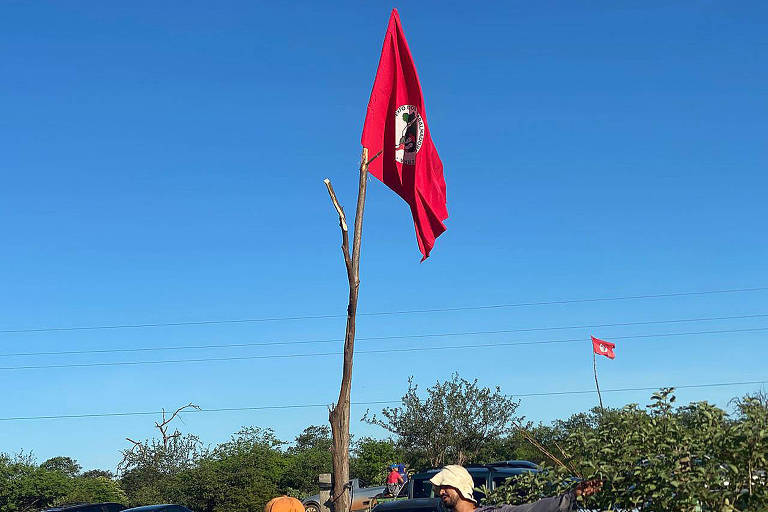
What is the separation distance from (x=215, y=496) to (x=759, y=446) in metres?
31.2

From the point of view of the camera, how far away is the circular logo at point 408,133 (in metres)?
12.2

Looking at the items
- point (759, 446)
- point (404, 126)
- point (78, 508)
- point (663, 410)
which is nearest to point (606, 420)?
point (663, 410)

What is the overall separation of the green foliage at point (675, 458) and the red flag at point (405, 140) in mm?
7904

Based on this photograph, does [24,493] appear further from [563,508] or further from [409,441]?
[563,508]

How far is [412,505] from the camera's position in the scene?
44.7 ft

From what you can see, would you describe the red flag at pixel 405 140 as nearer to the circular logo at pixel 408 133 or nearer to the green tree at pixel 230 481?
the circular logo at pixel 408 133

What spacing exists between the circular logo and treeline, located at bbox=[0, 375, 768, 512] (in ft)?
17.0

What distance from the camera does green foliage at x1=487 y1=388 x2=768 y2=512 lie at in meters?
3.62

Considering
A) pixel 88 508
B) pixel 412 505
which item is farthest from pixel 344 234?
pixel 88 508

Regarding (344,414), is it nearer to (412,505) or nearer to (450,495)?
(412,505)

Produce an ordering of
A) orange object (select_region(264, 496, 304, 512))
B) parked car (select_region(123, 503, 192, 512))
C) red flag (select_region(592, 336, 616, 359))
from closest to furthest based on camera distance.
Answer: orange object (select_region(264, 496, 304, 512)), parked car (select_region(123, 503, 192, 512)), red flag (select_region(592, 336, 616, 359))

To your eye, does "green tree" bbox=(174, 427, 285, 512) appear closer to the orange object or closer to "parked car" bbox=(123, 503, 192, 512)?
"parked car" bbox=(123, 503, 192, 512)

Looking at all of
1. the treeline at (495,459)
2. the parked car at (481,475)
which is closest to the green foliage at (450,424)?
the treeline at (495,459)

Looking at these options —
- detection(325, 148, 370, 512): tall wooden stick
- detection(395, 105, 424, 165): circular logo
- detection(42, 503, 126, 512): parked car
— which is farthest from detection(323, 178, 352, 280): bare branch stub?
detection(42, 503, 126, 512): parked car
